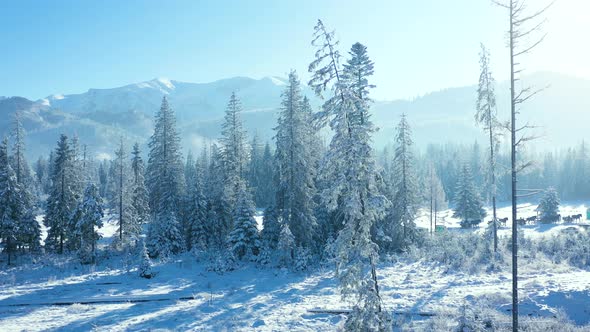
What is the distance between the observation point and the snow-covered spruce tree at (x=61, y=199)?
41375mm

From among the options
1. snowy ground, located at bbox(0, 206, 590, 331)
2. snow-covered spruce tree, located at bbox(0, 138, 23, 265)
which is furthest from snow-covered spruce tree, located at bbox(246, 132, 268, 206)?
snowy ground, located at bbox(0, 206, 590, 331)

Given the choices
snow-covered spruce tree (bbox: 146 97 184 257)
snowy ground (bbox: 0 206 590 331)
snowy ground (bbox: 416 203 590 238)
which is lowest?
snowy ground (bbox: 416 203 590 238)

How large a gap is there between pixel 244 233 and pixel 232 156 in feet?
32.5

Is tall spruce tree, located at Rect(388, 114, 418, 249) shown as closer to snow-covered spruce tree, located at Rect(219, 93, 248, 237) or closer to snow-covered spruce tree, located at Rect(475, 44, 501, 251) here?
snow-covered spruce tree, located at Rect(475, 44, 501, 251)

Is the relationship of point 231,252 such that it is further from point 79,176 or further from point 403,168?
point 79,176

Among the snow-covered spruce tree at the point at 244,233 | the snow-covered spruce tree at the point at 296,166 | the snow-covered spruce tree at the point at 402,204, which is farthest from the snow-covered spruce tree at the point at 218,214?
the snow-covered spruce tree at the point at 402,204

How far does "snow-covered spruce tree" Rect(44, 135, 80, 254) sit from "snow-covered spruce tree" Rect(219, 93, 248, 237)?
54.8 ft

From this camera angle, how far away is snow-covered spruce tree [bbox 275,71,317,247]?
33.5 m

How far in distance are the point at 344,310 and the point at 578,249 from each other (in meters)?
25.1

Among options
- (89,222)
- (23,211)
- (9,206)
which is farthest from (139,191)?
(9,206)

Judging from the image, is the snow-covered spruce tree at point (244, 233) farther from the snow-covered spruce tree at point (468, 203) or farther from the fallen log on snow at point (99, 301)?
the snow-covered spruce tree at point (468, 203)

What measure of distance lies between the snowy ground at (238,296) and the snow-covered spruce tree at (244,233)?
258 cm

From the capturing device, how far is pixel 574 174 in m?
109

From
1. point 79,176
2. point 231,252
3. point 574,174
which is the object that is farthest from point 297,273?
point 574,174
